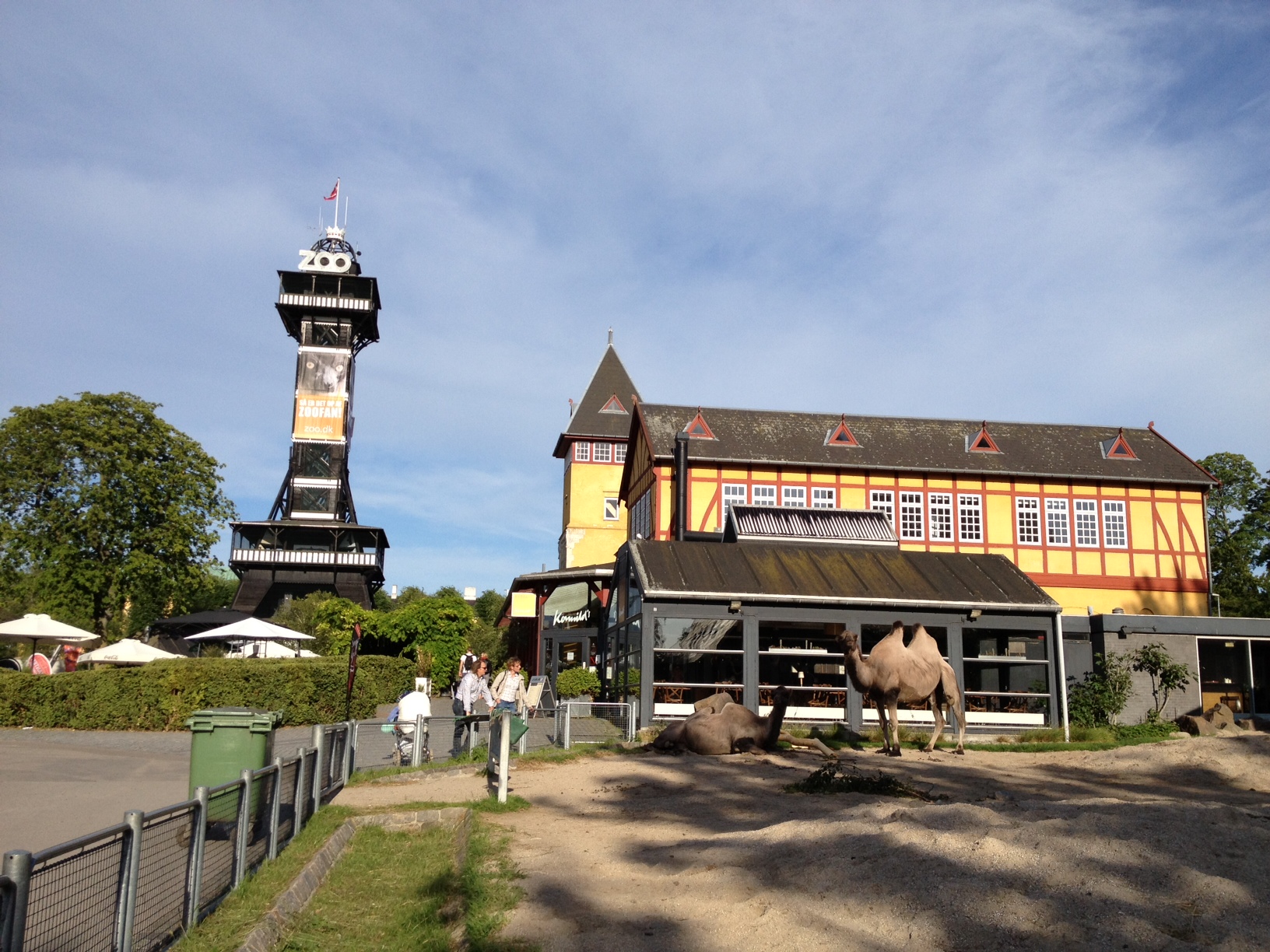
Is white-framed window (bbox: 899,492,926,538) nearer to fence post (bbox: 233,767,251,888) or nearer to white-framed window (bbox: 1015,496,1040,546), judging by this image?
white-framed window (bbox: 1015,496,1040,546)

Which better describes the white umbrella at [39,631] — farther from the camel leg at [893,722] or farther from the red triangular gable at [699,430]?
the camel leg at [893,722]

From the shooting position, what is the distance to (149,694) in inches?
882

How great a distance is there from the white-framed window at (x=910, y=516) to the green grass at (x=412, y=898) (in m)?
29.2

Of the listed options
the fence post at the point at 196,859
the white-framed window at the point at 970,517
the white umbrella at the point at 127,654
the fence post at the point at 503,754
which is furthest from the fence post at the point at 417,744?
the white-framed window at the point at 970,517

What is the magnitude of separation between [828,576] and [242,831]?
17678 mm

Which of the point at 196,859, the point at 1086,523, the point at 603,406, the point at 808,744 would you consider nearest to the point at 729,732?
the point at 808,744

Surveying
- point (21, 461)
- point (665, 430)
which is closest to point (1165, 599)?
point (665, 430)

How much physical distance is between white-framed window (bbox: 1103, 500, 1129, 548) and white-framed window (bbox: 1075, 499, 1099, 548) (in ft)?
0.96

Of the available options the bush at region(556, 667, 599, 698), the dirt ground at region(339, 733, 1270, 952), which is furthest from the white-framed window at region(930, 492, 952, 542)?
the dirt ground at region(339, 733, 1270, 952)

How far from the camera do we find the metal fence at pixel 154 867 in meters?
4.32

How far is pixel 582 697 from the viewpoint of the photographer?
99.0 ft

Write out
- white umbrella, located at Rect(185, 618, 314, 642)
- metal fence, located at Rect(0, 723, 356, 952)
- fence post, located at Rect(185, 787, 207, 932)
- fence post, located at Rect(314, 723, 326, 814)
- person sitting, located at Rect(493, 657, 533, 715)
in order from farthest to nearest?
1. white umbrella, located at Rect(185, 618, 314, 642)
2. person sitting, located at Rect(493, 657, 533, 715)
3. fence post, located at Rect(314, 723, 326, 814)
4. fence post, located at Rect(185, 787, 207, 932)
5. metal fence, located at Rect(0, 723, 356, 952)

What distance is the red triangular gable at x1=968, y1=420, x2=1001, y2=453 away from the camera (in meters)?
38.8

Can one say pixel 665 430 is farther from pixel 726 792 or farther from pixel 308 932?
pixel 308 932
